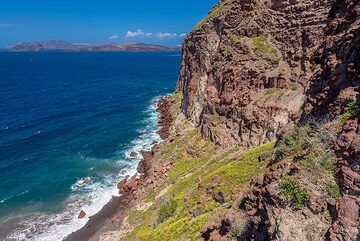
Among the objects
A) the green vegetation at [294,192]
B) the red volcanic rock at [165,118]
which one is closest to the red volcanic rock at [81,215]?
the red volcanic rock at [165,118]

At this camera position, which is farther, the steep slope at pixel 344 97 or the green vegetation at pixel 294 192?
the green vegetation at pixel 294 192

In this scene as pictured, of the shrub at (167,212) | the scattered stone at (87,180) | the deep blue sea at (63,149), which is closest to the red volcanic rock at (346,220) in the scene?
the shrub at (167,212)

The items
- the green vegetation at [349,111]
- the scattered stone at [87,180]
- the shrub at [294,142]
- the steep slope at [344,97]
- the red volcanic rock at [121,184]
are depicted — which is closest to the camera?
the steep slope at [344,97]

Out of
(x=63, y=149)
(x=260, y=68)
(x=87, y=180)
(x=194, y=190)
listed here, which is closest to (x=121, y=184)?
(x=87, y=180)

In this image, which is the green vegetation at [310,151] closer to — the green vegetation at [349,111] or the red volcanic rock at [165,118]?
the green vegetation at [349,111]

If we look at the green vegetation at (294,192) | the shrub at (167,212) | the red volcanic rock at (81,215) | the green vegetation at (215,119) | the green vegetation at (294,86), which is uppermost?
the green vegetation at (294,192)

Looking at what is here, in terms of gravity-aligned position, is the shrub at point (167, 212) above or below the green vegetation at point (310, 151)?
below

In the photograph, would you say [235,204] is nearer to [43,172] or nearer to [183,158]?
[183,158]

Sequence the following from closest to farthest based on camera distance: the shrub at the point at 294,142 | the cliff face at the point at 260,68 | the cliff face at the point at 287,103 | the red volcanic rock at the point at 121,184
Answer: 1. the cliff face at the point at 287,103
2. the shrub at the point at 294,142
3. the cliff face at the point at 260,68
4. the red volcanic rock at the point at 121,184
